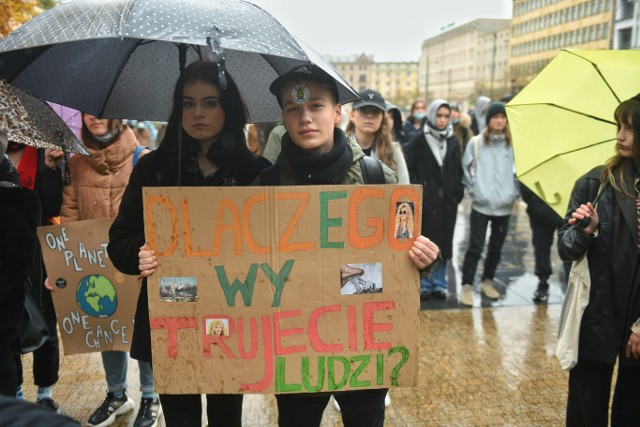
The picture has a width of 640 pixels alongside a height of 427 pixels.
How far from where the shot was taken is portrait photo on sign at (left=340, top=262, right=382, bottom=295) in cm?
201

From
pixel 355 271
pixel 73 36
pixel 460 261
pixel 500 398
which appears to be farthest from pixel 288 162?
pixel 460 261

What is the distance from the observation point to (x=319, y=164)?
2207mm

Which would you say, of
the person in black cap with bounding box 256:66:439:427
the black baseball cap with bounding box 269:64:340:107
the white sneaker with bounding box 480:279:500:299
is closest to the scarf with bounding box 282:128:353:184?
the person in black cap with bounding box 256:66:439:427

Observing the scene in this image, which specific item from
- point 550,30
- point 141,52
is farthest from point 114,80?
point 550,30

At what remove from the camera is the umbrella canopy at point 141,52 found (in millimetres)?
1733

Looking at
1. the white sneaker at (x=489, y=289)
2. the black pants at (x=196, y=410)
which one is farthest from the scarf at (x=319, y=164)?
the white sneaker at (x=489, y=289)

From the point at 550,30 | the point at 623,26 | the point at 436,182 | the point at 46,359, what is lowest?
the point at 46,359

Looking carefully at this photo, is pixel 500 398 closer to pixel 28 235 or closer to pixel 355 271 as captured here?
pixel 355 271

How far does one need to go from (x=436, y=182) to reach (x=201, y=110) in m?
3.82

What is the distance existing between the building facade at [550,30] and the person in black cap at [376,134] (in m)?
46.7

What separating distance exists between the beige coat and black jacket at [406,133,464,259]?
310cm

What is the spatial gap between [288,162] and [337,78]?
1.24 feet

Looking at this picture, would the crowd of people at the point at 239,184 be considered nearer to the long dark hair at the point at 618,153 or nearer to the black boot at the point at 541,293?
the long dark hair at the point at 618,153

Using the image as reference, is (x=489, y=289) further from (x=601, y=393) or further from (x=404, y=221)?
(x=404, y=221)
